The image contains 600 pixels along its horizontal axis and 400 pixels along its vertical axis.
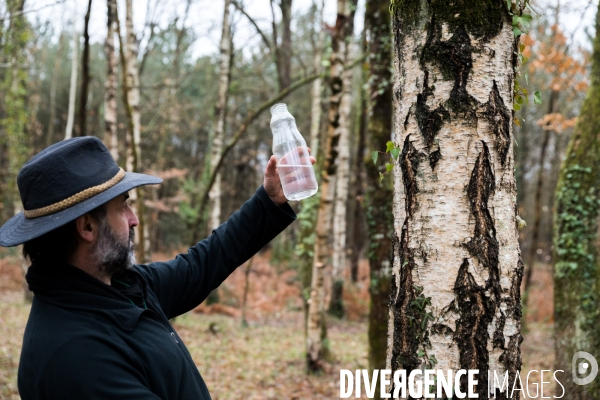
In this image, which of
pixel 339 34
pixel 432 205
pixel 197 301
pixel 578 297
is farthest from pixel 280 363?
pixel 432 205

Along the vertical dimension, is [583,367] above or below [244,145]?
below

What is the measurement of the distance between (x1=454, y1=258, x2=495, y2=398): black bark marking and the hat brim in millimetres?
1335

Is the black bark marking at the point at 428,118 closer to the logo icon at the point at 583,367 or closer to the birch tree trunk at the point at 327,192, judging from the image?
the logo icon at the point at 583,367

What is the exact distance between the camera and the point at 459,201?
5.52 ft

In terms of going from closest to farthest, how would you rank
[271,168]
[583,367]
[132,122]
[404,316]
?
[404,316] < [271,168] < [583,367] < [132,122]

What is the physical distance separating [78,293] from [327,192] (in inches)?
210

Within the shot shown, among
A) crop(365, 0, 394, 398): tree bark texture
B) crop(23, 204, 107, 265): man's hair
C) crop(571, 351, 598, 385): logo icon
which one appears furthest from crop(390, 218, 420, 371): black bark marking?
crop(571, 351, 598, 385): logo icon

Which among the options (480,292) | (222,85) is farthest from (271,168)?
(222,85)

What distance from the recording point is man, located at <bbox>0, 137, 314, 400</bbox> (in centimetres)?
168

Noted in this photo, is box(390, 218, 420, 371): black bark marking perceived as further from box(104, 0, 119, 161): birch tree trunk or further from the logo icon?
box(104, 0, 119, 161): birch tree trunk

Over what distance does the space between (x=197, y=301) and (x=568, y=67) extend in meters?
11.8

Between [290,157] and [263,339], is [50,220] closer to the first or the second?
[290,157]

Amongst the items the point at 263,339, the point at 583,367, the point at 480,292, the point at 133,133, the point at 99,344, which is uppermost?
the point at 133,133

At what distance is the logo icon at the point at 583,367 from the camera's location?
5.11 meters
